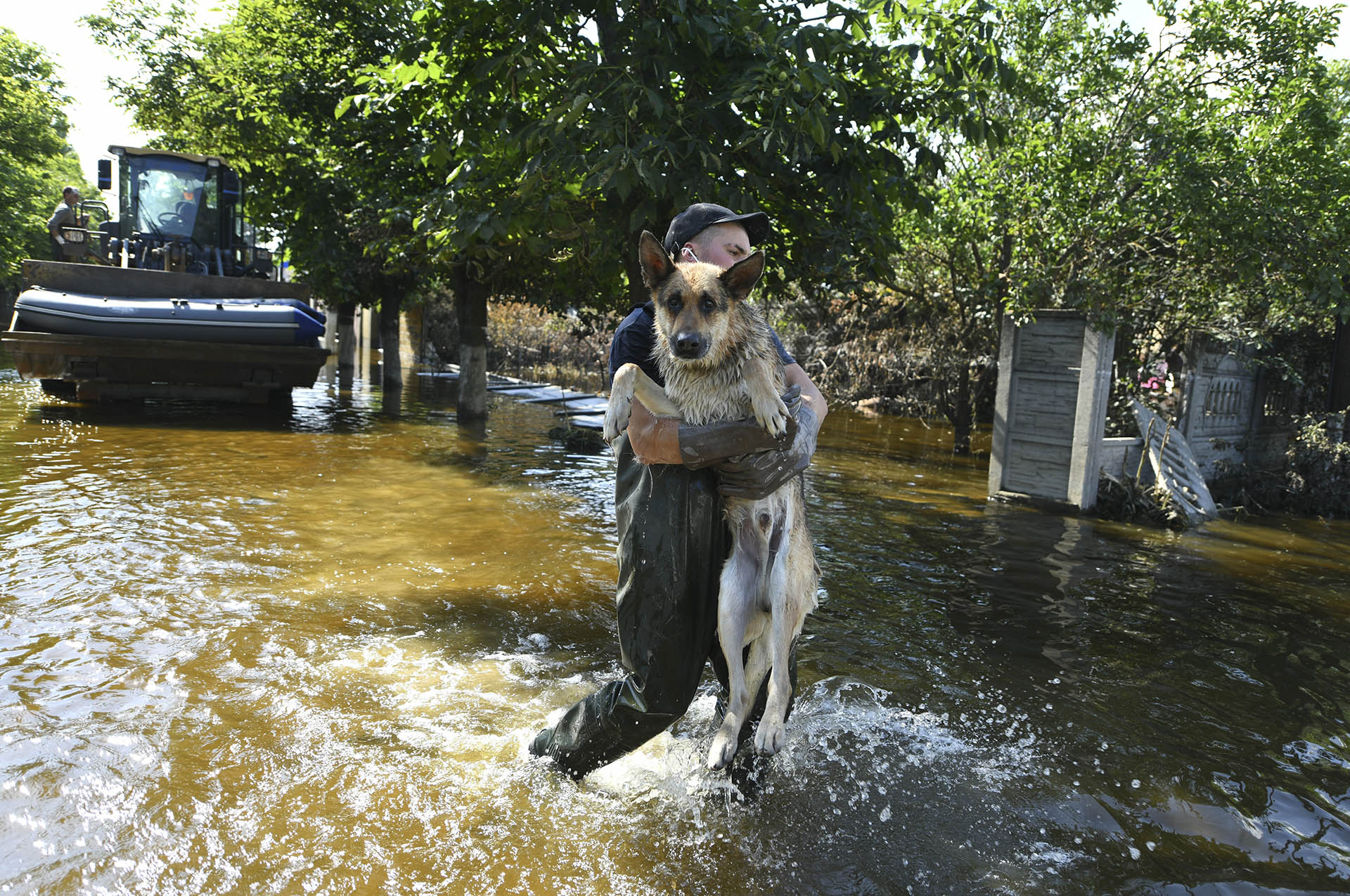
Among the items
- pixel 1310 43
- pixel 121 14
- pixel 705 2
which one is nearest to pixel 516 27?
pixel 705 2

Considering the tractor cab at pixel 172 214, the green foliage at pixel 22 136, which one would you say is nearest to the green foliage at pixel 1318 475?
the tractor cab at pixel 172 214

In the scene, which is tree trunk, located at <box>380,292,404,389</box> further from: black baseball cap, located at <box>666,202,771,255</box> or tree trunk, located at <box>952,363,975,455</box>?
black baseball cap, located at <box>666,202,771,255</box>

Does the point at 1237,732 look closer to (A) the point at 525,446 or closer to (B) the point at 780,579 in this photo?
(B) the point at 780,579

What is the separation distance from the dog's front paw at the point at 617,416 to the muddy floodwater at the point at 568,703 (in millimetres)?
1379

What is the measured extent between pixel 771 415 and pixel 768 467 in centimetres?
24

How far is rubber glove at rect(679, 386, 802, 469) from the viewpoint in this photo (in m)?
2.83

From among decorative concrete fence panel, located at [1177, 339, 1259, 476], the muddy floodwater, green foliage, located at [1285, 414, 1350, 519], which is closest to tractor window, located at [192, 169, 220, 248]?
the muddy floodwater

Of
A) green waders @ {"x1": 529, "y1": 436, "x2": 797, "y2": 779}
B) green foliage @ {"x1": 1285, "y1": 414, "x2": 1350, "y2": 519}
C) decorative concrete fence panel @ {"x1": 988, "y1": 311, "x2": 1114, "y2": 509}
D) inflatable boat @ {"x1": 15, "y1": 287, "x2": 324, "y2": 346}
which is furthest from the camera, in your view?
inflatable boat @ {"x1": 15, "y1": 287, "x2": 324, "y2": 346}

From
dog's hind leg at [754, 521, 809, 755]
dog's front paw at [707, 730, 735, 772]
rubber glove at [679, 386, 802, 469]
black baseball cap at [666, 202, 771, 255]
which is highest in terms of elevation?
black baseball cap at [666, 202, 771, 255]

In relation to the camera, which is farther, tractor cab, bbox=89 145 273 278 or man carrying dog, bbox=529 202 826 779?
Result: tractor cab, bbox=89 145 273 278

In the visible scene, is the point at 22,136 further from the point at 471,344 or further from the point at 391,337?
the point at 471,344

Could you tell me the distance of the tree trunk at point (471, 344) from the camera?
14.9 meters

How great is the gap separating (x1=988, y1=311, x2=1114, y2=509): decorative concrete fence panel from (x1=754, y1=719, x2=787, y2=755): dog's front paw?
822cm

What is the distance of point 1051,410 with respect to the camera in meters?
10.1
